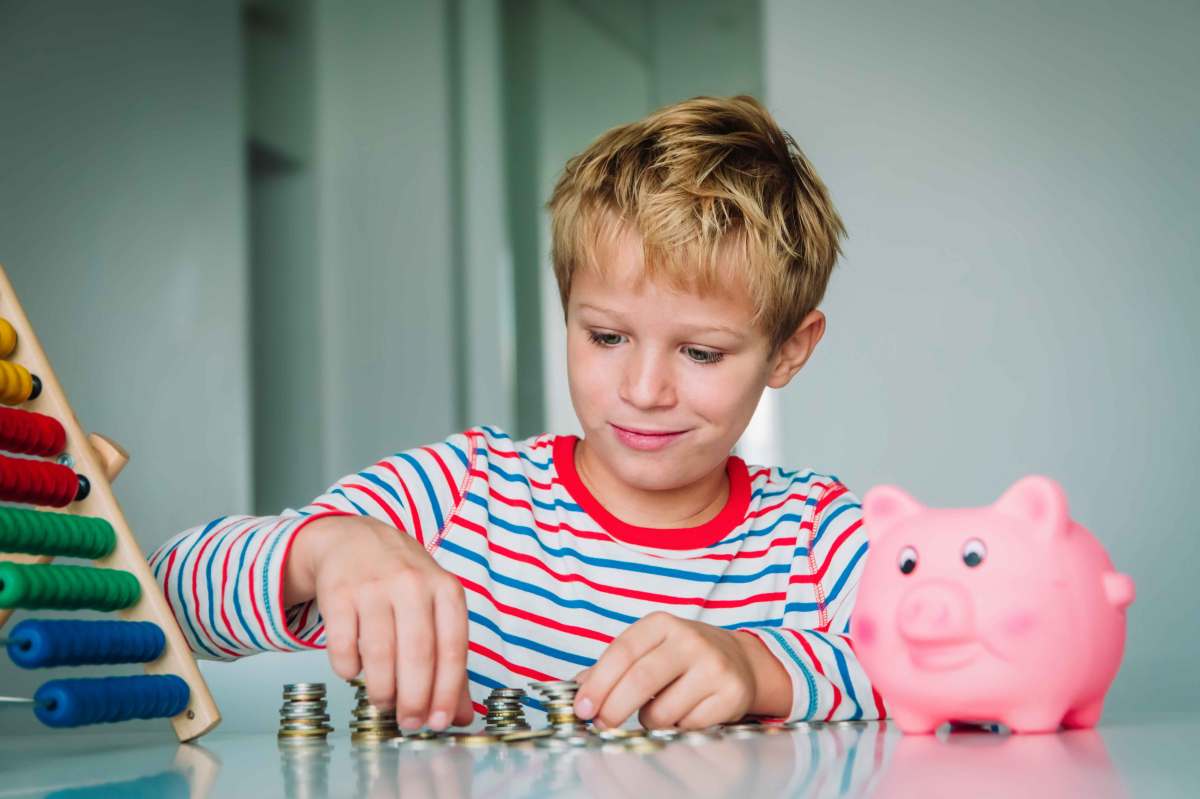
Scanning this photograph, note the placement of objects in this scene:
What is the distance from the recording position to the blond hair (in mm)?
Result: 1273

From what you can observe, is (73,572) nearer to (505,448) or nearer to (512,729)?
(512,729)

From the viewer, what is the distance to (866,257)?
2.72m

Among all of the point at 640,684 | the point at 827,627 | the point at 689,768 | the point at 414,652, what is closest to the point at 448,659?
the point at 414,652

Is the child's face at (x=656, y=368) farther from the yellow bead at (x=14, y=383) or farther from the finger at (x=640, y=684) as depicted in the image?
the yellow bead at (x=14, y=383)

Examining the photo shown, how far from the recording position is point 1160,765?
61cm

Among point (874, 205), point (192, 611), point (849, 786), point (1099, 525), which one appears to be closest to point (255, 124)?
point (874, 205)

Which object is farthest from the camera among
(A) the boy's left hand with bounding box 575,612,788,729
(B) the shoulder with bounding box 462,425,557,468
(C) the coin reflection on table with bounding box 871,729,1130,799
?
(B) the shoulder with bounding box 462,425,557,468

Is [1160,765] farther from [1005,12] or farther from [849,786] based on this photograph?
[1005,12]

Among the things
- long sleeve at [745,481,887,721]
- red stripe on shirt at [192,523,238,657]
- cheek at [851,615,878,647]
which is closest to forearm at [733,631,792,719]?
long sleeve at [745,481,887,721]

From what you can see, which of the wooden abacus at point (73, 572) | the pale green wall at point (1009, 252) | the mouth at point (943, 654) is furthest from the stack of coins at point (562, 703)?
the pale green wall at point (1009, 252)

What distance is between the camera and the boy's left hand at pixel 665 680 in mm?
836

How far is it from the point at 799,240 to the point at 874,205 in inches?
56.3

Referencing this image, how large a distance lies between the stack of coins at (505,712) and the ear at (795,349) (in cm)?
63

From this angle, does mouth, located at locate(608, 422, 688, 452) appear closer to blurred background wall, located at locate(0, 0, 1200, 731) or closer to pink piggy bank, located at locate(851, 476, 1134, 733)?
pink piggy bank, located at locate(851, 476, 1134, 733)
